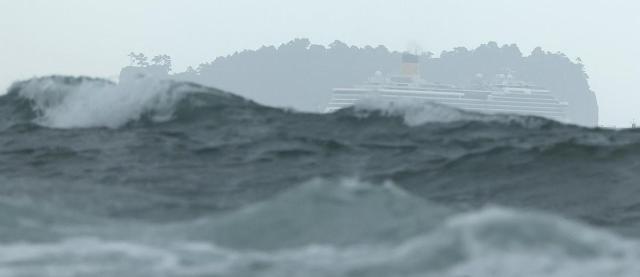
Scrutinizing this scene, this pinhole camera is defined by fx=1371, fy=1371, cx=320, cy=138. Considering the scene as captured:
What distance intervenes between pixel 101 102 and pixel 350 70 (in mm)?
157457

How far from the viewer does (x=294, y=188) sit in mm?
9172

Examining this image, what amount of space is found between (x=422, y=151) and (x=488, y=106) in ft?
293

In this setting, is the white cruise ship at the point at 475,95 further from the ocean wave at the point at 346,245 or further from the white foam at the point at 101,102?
the ocean wave at the point at 346,245

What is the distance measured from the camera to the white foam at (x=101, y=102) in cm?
1784

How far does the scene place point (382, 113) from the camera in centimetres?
1734

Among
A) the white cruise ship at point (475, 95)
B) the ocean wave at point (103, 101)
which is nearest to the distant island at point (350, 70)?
the white cruise ship at point (475, 95)

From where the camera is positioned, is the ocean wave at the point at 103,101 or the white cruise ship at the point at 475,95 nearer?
the ocean wave at the point at 103,101

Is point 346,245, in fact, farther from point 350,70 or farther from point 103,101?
point 350,70

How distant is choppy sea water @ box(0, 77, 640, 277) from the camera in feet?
23.6

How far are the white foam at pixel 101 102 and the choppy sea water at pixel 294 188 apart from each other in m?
0.04

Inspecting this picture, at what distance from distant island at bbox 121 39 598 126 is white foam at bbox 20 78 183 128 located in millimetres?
128644

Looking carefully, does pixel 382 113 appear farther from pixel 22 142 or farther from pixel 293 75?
pixel 293 75

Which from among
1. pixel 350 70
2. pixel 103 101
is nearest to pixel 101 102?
pixel 103 101

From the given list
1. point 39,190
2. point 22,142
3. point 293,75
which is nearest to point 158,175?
point 39,190
